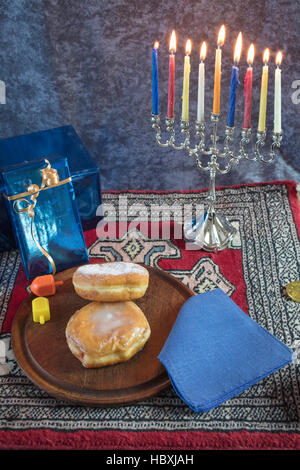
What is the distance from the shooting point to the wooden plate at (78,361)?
80 cm

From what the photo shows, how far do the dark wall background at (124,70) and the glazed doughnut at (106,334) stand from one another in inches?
25.1

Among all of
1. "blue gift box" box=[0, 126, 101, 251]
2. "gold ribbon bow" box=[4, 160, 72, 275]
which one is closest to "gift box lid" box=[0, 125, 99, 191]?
"blue gift box" box=[0, 126, 101, 251]

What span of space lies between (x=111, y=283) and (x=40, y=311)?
14 centimetres

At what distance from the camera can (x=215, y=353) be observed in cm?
84

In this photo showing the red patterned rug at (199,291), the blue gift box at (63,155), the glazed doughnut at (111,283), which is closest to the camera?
the red patterned rug at (199,291)

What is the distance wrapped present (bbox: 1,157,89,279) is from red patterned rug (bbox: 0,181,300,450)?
6 cm

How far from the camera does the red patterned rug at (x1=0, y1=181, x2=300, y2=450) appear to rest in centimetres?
77

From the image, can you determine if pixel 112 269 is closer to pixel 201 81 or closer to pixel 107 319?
pixel 107 319

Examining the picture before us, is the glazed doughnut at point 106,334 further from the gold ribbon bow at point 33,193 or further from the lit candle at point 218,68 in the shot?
the lit candle at point 218,68

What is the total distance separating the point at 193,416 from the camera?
31.2 inches

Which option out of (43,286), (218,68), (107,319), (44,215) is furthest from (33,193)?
(218,68)

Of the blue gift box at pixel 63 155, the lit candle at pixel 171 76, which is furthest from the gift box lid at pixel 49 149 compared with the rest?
the lit candle at pixel 171 76
